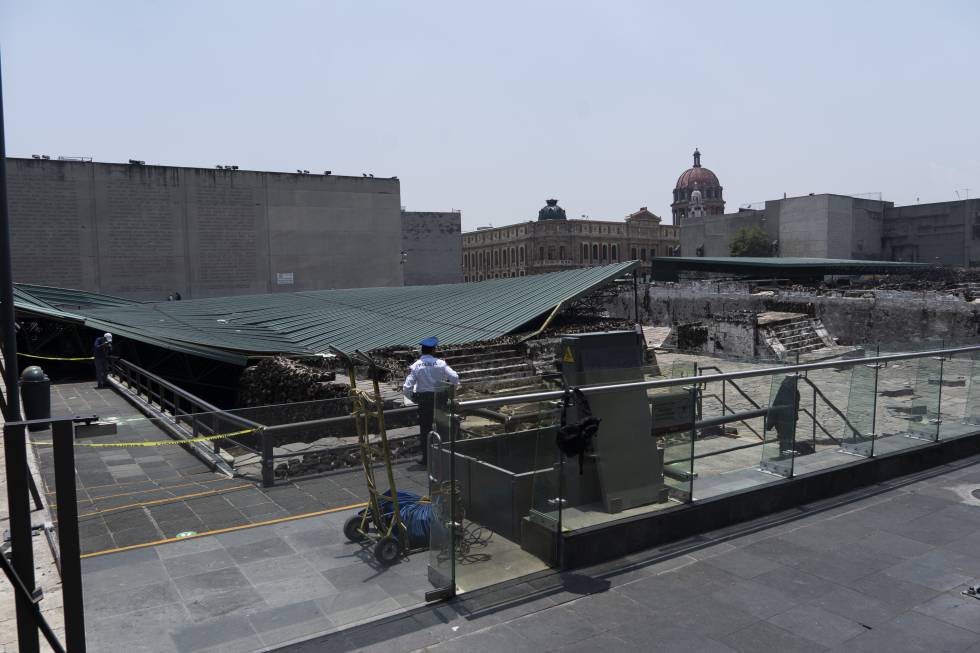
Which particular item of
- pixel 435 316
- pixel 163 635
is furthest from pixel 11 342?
pixel 435 316

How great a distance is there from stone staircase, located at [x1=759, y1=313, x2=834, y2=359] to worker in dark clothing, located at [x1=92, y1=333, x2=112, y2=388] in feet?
73.9

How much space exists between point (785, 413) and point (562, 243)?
295 feet

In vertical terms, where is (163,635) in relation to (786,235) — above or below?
below

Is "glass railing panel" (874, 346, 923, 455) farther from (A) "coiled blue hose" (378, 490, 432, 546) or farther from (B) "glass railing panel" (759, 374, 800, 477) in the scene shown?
(A) "coiled blue hose" (378, 490, 432, 546)

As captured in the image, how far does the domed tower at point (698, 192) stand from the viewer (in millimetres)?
114750

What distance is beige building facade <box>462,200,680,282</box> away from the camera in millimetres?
96188

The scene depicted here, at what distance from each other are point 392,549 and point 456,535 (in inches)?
35.5

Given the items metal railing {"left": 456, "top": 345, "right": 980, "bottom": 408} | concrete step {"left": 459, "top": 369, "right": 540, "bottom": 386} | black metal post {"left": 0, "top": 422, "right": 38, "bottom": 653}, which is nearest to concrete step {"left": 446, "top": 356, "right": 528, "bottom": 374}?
concrete step {"left": 459, "top": 369, "right": 540, "bottom": 386}

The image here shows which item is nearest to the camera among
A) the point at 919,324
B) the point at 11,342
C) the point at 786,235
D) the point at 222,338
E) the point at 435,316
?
the point at 11,342

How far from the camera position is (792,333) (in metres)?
28.3

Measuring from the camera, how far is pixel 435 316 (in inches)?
866

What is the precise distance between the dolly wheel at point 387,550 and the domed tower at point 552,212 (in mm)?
96893

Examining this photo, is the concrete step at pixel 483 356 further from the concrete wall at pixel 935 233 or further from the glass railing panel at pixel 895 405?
the concrete wall at pixel 935 233

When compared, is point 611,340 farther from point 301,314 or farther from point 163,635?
point 301,314
